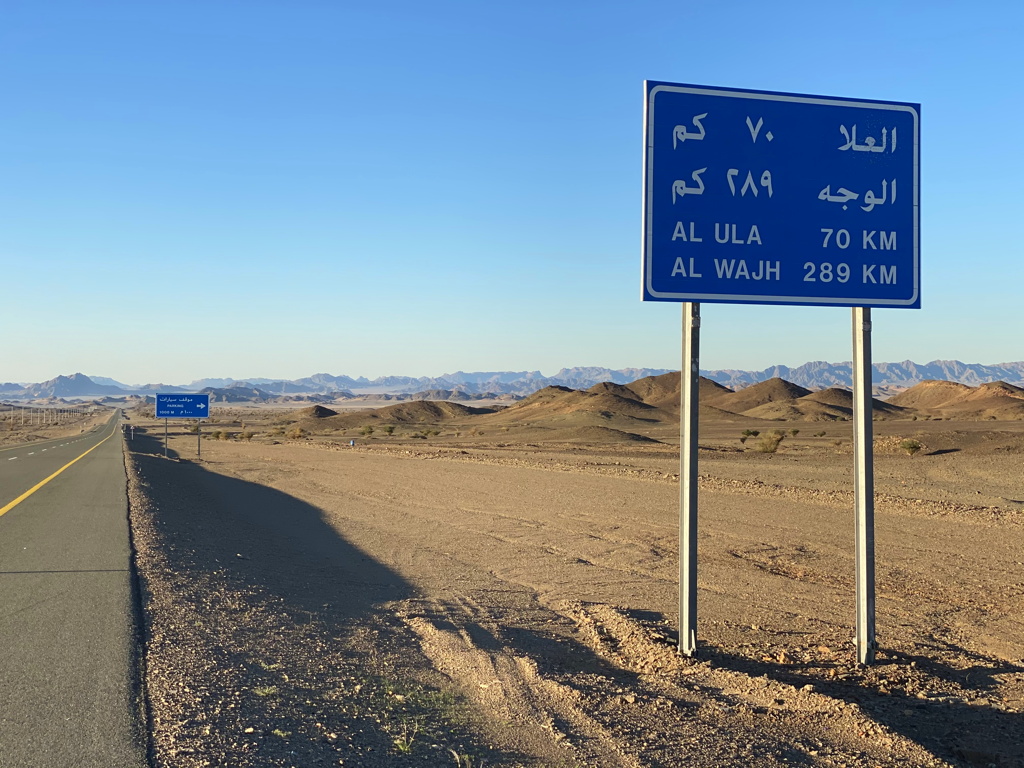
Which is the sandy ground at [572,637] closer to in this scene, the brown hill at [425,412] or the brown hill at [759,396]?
the brown hill at [759,396]

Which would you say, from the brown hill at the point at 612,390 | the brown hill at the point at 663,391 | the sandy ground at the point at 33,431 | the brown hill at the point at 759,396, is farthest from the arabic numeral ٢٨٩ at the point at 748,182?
the brown hill at the point at 663,391

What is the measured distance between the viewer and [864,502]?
7.20 metres

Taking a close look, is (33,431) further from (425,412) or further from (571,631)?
(571,631)

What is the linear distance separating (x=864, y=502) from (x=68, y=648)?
258 inches

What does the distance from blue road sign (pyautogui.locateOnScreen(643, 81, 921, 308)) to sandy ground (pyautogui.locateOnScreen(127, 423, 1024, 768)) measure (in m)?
3.09

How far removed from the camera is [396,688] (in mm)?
6188

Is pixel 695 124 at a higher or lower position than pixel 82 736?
higher

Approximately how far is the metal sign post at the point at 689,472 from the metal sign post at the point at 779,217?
1 centimetres

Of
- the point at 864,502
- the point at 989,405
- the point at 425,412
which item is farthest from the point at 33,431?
the point at 989,405

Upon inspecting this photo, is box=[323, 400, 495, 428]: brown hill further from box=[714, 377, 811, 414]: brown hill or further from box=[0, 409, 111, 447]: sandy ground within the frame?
box=[714, 377, 811, 414]: brown hill

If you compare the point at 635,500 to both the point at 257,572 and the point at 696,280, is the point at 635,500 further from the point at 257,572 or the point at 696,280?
the point at 696,280

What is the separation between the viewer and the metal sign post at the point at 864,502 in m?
7.17

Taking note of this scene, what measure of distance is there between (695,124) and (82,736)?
20.0ft

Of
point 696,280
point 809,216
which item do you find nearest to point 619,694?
point 696,280
